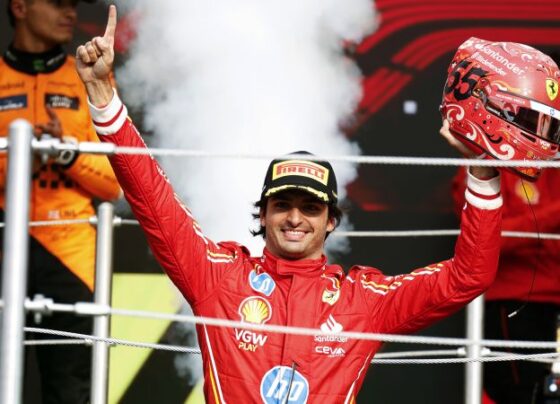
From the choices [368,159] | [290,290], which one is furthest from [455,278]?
[368,159]

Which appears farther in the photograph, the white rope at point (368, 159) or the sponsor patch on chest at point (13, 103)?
the sponsor patch on chest at point (13, 103)

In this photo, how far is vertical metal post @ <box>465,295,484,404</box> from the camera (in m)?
4.74

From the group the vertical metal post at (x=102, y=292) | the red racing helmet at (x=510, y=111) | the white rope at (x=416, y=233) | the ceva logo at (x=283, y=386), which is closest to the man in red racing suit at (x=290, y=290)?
the ceva logo at (x=283, y=386)

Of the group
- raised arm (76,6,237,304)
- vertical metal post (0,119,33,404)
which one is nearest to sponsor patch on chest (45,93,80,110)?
raised arm (76,6,237,304)

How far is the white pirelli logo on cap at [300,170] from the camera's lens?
12.3 ft

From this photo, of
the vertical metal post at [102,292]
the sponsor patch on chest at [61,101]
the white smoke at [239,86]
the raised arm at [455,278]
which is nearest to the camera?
the raised arm at [455,278]

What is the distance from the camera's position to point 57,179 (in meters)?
5.11

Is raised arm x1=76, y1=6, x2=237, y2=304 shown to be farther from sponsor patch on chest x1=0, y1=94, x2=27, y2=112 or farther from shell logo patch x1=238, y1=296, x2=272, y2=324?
sponsor patch on chest x1=0, y1=94, x2=27, y2=112

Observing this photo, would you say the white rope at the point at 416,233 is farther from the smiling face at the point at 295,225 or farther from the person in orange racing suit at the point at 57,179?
the smiling face at the point at 295,225

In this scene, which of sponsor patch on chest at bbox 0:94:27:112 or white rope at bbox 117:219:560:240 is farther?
sponsor patch on chest at bbox 0:94:27:112

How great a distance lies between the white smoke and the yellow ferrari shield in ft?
5.80

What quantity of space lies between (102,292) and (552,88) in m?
1.74

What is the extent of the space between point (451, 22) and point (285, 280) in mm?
2001

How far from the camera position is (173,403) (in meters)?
5.27
